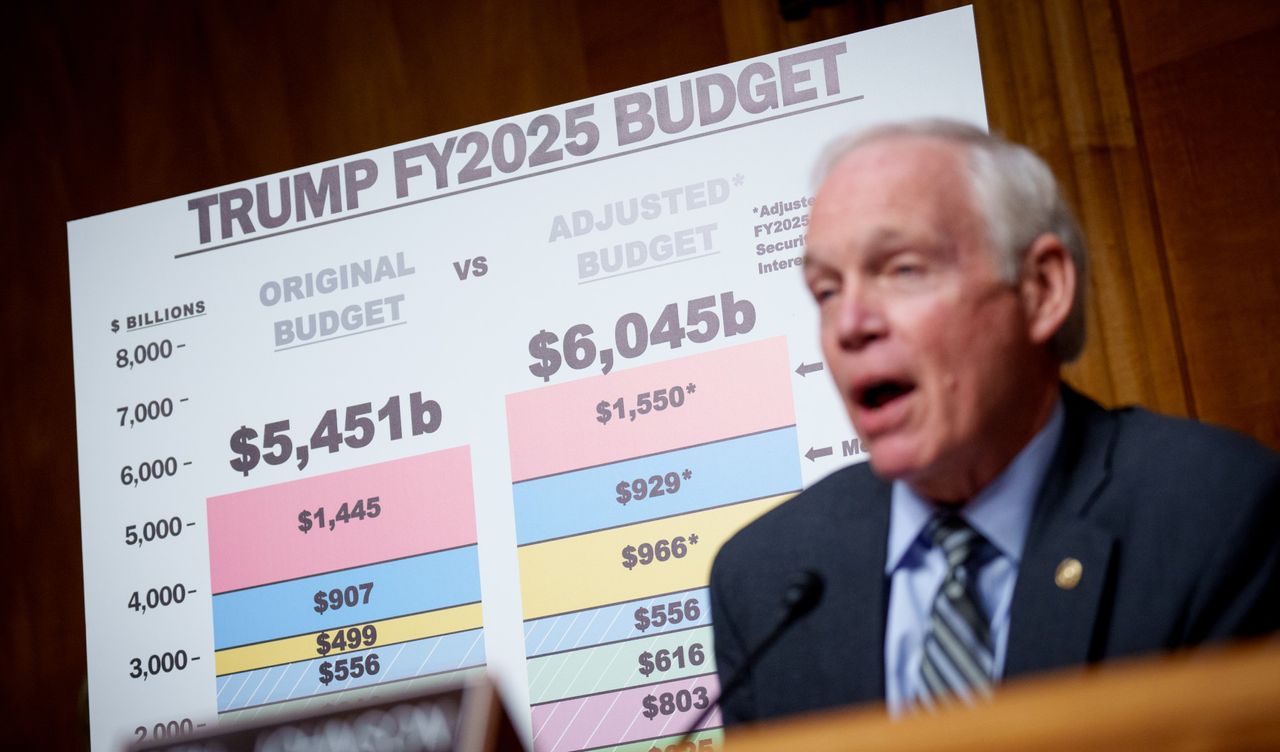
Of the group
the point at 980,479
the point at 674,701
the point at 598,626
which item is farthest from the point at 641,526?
the point at 980,479

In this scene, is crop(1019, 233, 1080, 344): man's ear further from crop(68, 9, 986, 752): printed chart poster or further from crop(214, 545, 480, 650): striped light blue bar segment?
crop(214, 545, 480, 650): striped light blue bar segment

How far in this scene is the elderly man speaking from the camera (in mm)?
1352

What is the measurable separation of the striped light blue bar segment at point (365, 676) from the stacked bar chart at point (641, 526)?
0.13 meters

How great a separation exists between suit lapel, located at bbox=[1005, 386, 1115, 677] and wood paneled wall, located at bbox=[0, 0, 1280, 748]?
1.05 meters

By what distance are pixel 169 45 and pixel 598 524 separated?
1.66 m

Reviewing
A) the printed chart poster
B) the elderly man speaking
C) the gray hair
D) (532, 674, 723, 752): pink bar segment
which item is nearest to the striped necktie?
the elderly man speaking

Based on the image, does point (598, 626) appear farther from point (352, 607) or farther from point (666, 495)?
point (352, 607)

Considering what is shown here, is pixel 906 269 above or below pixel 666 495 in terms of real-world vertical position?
above

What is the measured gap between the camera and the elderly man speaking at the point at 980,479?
53.2 inches

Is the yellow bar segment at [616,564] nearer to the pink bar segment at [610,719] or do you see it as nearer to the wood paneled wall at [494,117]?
the pink bar segment at [610,719]

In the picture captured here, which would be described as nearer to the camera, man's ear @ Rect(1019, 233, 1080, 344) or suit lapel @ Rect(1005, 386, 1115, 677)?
suit lapel @ Rect(1005, 386, 1115, 677)

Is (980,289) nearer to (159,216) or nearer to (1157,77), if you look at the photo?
(1157,77)

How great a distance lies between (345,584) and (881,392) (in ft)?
4.92

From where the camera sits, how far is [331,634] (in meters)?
2.71
